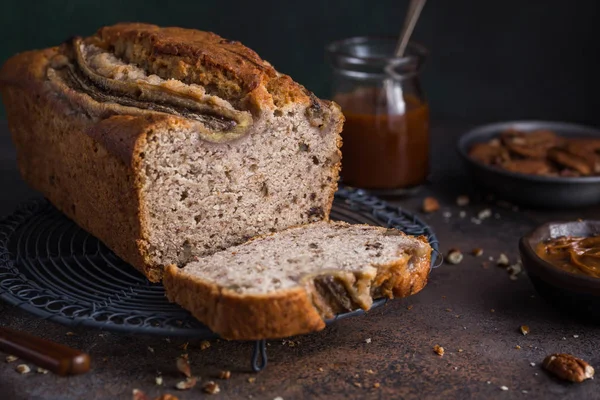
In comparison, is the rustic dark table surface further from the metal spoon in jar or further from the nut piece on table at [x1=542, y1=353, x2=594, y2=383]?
the metal spoon in jar

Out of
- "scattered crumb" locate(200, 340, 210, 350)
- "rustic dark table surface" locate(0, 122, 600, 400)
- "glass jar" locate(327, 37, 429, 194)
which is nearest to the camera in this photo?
"rustic dark table surface" locate(0, 122, 600, 400)

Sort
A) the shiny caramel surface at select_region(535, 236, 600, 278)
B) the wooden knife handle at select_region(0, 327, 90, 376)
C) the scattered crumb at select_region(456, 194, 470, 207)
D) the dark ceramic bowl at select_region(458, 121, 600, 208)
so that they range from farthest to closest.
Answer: the scattered crumb at select_region(456, 194, 470, 207) < the dark ceramic bowl at select_region(458, 121, 600, 208) < the shiny caramel surface at select_region(535, 236, 600, 278) < the wooden knife handle at select_region(0, 327, 90, 376)

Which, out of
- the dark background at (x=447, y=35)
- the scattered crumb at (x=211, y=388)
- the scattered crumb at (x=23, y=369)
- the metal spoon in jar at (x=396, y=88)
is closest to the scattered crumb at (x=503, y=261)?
the metal spoon in jar at (x=396, y=88)

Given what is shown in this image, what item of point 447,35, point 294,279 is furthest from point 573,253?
point 447,35

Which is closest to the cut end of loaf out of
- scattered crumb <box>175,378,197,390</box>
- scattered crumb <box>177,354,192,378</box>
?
scattered crumb <box>177,354,192,378</box>

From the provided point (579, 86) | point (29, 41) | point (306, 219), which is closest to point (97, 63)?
point (306, 219)

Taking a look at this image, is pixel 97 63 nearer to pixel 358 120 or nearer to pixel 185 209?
pixel 185 209
